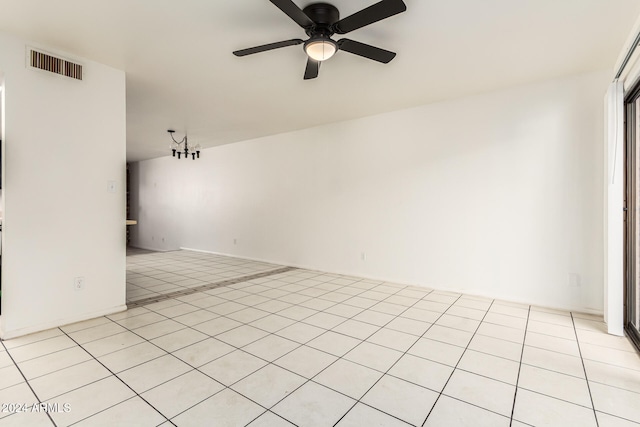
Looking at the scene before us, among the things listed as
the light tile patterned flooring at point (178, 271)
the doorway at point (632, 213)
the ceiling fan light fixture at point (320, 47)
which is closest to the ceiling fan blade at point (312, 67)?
the ceiling fan light fixture at point (320, 47)

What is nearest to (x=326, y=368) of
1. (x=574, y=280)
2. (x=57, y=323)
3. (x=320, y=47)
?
(x=320, y=47)

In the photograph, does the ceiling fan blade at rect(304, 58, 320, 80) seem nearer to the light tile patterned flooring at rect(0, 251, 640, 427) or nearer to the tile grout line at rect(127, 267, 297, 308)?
the light tile patterned flooring at rect(0, 251, 640, 427)

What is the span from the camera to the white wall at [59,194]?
2.57 metres

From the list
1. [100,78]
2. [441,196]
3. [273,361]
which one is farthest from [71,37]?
[441,196]

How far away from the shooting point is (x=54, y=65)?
2.77 m

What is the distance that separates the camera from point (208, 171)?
23.8 feet

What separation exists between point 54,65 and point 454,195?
176 inches

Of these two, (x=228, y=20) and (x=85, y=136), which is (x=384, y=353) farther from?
(x=85, y=136)

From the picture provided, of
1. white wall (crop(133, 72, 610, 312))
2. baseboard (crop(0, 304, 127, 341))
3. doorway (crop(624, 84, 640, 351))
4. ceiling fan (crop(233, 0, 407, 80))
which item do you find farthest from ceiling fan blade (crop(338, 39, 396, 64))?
baseboard (crop(0, 304, 127, 341))

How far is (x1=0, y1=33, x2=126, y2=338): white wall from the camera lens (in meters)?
2.57

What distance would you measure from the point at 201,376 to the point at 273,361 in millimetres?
484

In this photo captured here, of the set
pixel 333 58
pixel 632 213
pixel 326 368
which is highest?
pixel 333 58

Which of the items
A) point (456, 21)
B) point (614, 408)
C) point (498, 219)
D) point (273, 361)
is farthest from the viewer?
point (498, 219)

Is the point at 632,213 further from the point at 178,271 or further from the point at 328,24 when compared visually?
the point at 178,271
